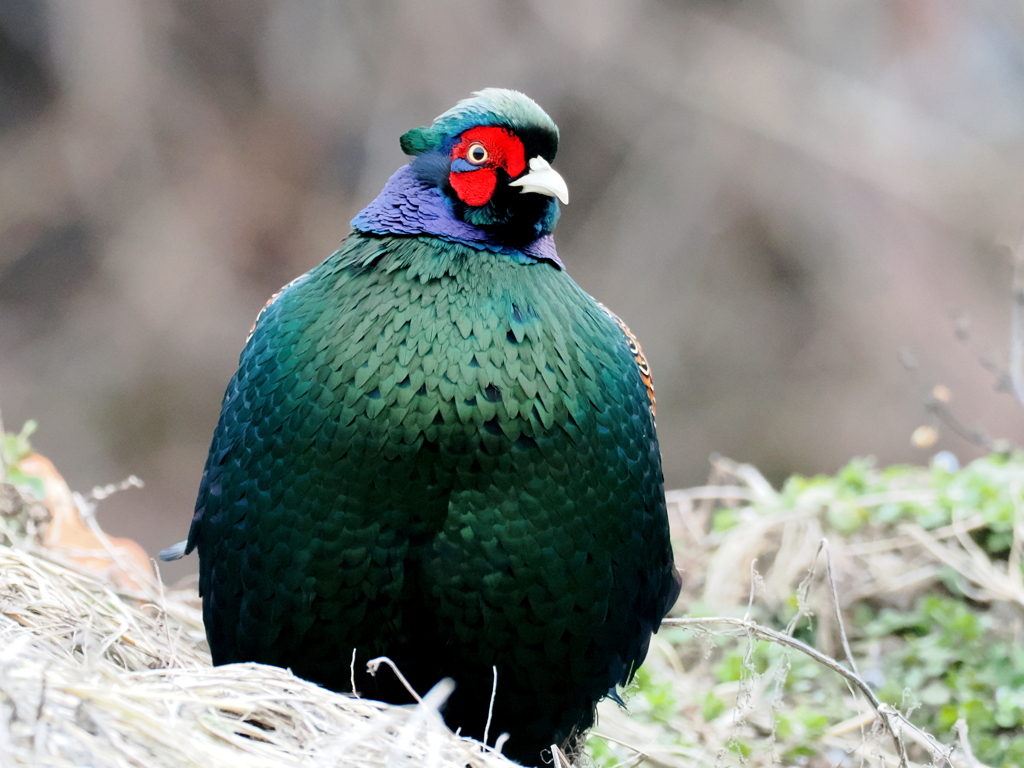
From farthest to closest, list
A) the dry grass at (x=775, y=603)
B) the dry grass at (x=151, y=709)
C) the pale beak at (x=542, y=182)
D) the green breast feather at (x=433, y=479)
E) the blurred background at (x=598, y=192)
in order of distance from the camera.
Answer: the blurred background at (x=598, y=192) < the dry grass at (x=775, y=603) < the pale beak at (x=542, y=182) < the green breast feather at (x=433, y=479) < the dry grass at (x=151, y=709)

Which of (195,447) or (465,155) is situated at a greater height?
(465,155)

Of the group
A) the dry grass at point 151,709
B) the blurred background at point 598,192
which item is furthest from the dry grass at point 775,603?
the blurred background at point 598,192

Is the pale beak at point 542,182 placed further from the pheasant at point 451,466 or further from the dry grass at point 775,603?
the dry grass at point 775,603

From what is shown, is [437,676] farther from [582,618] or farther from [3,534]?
[3,534]

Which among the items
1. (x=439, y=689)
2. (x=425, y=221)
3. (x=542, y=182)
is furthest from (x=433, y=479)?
(x=542, y=182)

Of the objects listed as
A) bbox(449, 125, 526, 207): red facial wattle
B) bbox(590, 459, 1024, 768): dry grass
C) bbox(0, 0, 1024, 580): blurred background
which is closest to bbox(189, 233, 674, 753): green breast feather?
bbox(449, 125, 526, 207): red facial wattle

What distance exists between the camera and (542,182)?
7.67 feet

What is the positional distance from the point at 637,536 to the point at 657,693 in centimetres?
108

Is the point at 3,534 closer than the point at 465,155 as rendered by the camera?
No

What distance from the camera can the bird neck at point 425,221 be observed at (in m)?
2.37

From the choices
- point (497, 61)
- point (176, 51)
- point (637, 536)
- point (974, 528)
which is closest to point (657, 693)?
point (637, 536)

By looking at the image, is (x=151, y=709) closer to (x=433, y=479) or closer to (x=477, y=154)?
(x=433, y=479)

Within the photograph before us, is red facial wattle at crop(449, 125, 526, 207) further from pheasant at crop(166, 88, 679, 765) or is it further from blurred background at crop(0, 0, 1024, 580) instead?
blurred background at crop(0, 0, 1024, 580)

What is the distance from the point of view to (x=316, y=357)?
230 cm
